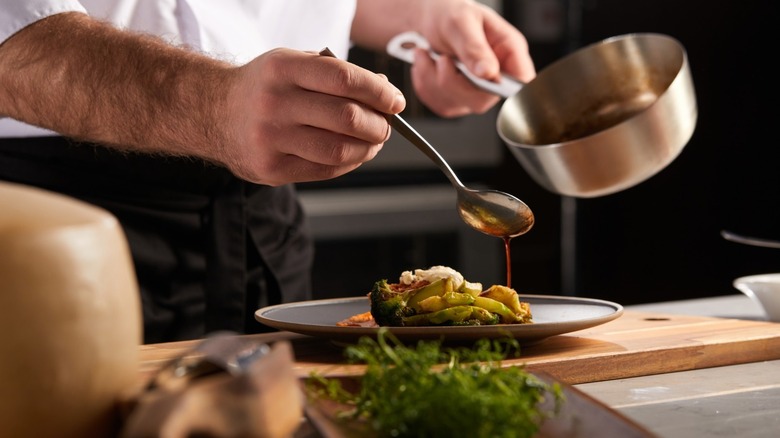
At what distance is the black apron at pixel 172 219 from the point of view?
133 cm

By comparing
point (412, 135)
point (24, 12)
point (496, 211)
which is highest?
point (24, 12)

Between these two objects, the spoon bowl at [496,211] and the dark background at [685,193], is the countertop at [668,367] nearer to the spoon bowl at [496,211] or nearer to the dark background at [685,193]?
the spoon bowl at [496,211]

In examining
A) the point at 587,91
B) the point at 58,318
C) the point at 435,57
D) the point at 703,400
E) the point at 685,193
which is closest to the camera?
the point at 58,318

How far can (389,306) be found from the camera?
100 cm

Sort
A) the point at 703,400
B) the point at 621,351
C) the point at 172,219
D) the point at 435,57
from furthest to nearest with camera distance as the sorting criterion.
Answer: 1. the point at 435,57
2. the point at 172,219
3. the point at 621,351
4. the point at 703,400

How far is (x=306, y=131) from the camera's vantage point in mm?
973

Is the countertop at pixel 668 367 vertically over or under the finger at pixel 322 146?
Answer: under

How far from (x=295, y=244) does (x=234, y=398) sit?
1.09 meters

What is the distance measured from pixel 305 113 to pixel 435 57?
69 centimetres

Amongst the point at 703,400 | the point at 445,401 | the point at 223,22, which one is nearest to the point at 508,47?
the point at 223,22

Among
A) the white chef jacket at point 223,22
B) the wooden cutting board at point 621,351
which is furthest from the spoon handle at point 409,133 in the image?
the white chef jacket at point 223,22

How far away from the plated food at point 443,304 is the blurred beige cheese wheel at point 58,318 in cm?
41

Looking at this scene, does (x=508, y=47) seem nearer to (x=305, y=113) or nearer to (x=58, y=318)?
(x=305, y=113)

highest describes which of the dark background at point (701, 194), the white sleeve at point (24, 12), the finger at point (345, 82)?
the white sleeve at point (24, 12)
